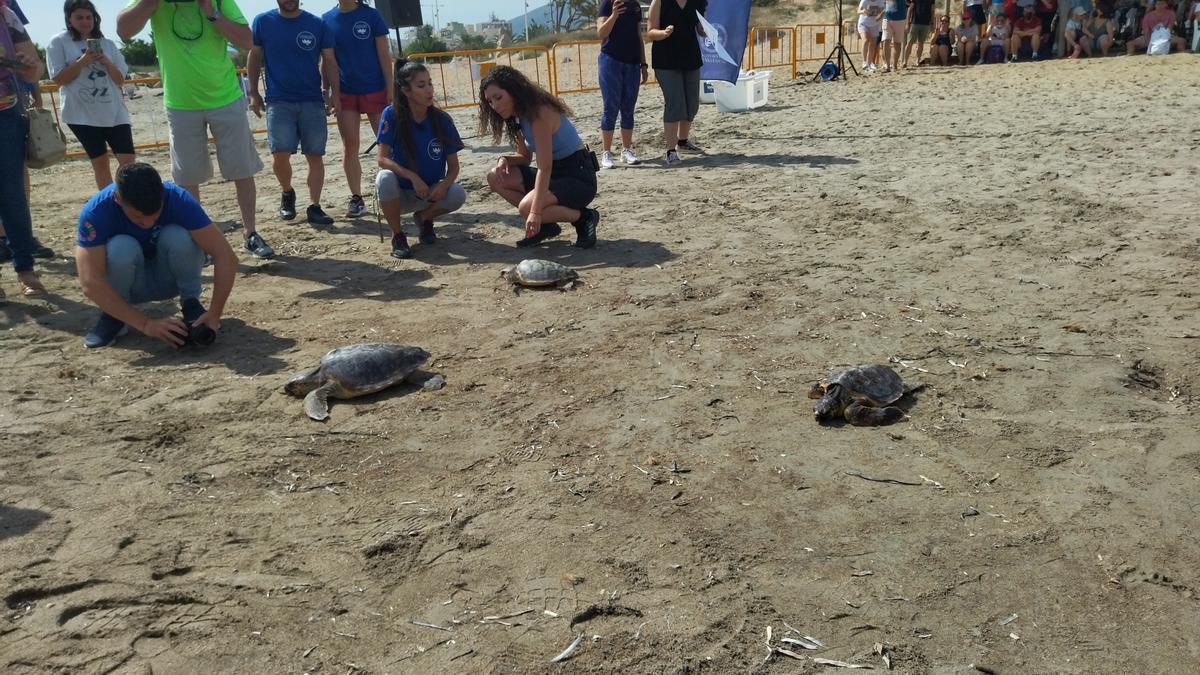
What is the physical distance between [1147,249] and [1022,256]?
69cm

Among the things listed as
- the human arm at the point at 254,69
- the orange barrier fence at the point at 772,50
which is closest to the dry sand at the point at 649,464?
the human arm at the point at 254,69

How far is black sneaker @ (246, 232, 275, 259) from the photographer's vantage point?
604 cm

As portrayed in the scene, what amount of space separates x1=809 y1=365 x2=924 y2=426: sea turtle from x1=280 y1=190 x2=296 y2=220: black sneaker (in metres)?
5.07

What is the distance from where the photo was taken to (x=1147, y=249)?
5.12 m

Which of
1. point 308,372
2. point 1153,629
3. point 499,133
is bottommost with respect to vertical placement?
point 1153,629

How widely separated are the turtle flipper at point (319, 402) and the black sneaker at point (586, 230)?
261 cm

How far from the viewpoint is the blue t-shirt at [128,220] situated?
4.42 m

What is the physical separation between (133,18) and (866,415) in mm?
4799

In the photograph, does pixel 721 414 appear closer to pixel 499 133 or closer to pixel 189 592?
pixel 189 592

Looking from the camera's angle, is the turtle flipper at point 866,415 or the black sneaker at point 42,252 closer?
the turtle flipper at point 866,415

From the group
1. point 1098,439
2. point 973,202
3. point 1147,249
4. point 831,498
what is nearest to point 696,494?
point 831,498

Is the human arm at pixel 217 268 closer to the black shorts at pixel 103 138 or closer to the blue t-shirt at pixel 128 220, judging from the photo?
the blue t-shirt at pixel 128 220

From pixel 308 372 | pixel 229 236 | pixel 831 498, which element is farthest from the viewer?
pixel 229 236

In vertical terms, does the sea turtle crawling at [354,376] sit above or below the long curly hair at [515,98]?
below
